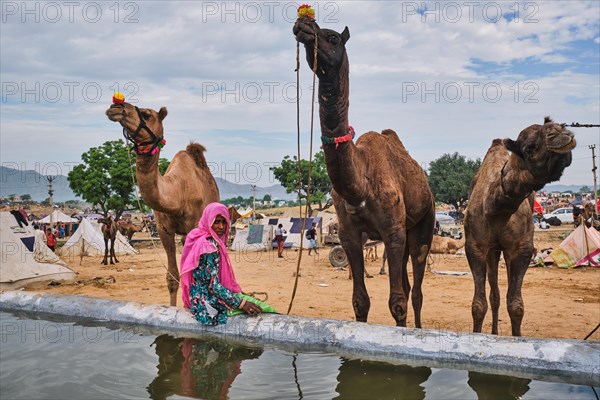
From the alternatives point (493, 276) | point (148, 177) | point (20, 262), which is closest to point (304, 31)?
point (148, 177)

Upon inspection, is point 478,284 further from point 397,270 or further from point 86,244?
point 86,244

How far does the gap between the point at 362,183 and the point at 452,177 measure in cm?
Answer: 5688

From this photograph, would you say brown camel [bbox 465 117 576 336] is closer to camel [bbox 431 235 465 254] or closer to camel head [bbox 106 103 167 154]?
camel head [bbox 106 103 167 154]

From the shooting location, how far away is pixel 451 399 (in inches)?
133

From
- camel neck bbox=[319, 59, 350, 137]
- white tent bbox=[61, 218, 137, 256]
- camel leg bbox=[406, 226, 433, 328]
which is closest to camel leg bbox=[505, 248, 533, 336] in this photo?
camel leg bbox=[406, 226, 433, 328]

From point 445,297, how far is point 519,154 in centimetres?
673

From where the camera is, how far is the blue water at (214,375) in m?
3.52

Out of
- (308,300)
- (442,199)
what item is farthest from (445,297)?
(442,199)

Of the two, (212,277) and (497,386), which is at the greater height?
(212,277)

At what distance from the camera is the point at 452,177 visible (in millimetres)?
59188

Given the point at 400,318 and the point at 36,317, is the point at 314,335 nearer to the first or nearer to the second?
the point at 400,318

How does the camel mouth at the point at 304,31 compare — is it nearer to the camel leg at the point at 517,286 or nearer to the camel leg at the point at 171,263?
the camel leg at the point at 517,286

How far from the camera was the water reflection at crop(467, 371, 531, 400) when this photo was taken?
339 cm

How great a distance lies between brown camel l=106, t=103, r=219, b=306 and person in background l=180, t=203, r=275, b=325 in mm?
1728
